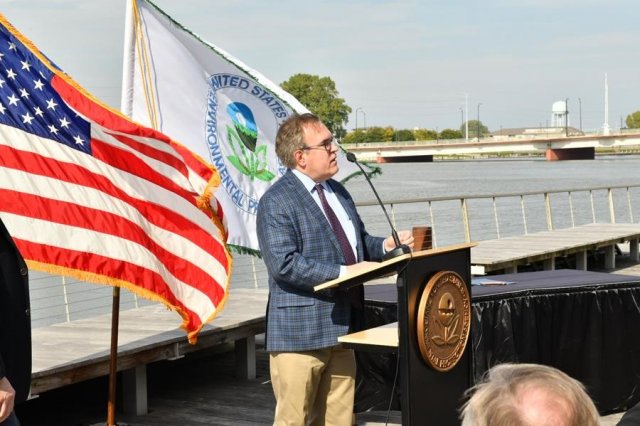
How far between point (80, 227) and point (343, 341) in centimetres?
149

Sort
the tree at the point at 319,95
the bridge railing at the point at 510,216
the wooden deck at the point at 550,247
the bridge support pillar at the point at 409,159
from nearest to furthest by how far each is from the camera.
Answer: the wooden deck at the point at 550,247
the bridge railing at the point at 510,216
the bridge support pillar at the point at 409,159
the tree at the point at 319,95

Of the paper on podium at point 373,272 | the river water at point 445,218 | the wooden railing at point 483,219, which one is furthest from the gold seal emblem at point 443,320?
the wooden railing at point 483,219

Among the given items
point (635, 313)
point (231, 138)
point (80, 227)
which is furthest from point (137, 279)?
point (635, 313)

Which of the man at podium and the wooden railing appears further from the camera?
the wooden railing

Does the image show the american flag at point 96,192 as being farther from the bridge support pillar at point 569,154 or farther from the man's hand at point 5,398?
the bridge support pillar at point 569,154

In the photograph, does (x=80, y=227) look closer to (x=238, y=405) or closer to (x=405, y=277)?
(x=405, y=277)

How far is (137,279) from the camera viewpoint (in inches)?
203

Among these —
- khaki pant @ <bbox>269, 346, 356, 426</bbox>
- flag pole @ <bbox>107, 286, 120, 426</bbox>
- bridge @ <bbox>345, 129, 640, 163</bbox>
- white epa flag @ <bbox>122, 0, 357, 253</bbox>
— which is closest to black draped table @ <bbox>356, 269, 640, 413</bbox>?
white epa flag @ <bbox>122, 0, 357, 253</bbox>

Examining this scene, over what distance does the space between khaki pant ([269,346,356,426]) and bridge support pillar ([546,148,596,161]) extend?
83.1 meters

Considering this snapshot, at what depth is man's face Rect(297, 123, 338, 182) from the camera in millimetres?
4449

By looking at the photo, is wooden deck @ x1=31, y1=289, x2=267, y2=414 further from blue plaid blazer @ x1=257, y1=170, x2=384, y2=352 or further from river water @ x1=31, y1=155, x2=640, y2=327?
river water @ x1=31, y1=155, x2=640, y2=327

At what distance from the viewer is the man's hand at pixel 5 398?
3369 mm

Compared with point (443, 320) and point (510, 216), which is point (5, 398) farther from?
point (510, 216)

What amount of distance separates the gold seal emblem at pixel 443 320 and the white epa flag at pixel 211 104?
2.88 metres
